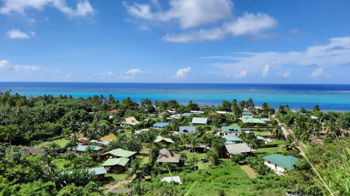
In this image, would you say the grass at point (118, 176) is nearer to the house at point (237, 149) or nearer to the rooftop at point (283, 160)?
the house at point (237, 149)

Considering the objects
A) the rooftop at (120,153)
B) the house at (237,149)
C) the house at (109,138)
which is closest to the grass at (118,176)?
the rooftop at (120,153)

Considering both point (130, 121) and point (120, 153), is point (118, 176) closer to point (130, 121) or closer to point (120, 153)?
point (120, 153)

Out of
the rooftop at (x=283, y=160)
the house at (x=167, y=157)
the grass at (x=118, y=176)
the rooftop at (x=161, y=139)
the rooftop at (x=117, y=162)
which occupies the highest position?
the rooftop at (x=283, y=160)

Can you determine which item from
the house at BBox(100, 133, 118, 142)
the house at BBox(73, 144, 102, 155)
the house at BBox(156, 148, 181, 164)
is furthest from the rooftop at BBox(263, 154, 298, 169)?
the house at BBox(100, 133, 118, 142)

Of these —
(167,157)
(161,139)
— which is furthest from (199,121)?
(167,157)

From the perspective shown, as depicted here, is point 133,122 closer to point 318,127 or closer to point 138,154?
point 138,154

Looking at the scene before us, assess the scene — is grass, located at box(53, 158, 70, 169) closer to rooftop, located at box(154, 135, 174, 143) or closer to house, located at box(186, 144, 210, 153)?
rooftop, located at box(154, 135, 174, 143)

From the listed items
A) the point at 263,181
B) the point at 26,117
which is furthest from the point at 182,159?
the point at 26,117
